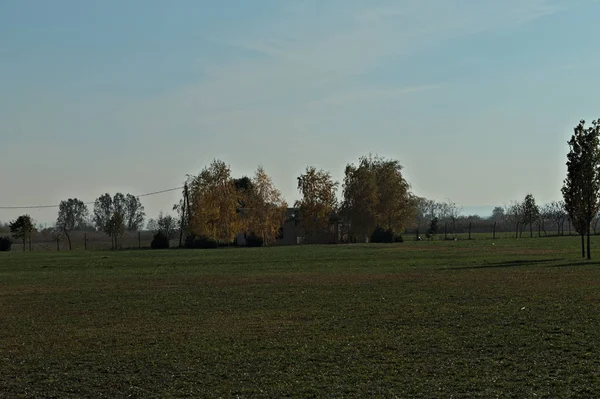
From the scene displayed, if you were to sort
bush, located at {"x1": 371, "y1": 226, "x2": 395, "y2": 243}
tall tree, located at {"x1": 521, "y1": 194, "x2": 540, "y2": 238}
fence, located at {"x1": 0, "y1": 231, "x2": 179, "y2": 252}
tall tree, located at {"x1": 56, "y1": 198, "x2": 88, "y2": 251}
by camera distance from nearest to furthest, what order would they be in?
fence, located at {"x1": 0, "y1": 231, "x2": 179, "y2": 252}, bush, located at {"x1": 371, "y1": 226, "x2": 395, "y2": 243}, tall tree, located at {"x1": 521, "y1": 194, "x2": 540, "y2": 238}, tall tree, located at {"x1": 56, "y1": 198, "x2": 88, "y2": 251}

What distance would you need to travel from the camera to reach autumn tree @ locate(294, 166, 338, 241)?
A: 311 ft

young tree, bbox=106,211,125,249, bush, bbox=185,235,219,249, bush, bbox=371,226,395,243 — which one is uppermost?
young tree, bbox=106,211,125,249

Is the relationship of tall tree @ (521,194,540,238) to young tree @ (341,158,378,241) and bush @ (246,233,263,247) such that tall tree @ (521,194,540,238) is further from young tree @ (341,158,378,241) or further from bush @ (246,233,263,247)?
bush @ (246,233,263,247)

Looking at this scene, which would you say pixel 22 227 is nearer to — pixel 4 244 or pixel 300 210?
pixel 4 244

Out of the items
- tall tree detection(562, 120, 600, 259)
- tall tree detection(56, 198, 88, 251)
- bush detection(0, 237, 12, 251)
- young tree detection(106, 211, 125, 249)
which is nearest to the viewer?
tall tree detection(562, 120, 600, 259)

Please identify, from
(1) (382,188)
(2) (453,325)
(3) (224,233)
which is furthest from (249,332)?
(1) (382,188)

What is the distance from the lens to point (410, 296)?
830 inches

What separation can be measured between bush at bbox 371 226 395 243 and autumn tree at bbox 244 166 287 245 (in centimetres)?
1049

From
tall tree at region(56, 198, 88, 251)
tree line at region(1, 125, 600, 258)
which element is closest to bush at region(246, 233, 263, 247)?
tree line at region(1, 125, 600, 258)

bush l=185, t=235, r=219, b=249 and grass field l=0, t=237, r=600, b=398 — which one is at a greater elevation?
bush l=185, t=235, r=219, b=249

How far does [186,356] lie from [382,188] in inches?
3342

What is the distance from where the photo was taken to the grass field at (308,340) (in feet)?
33.3

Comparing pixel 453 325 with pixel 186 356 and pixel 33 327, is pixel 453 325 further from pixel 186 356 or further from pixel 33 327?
pixel 33 327

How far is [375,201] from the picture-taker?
93812mm
